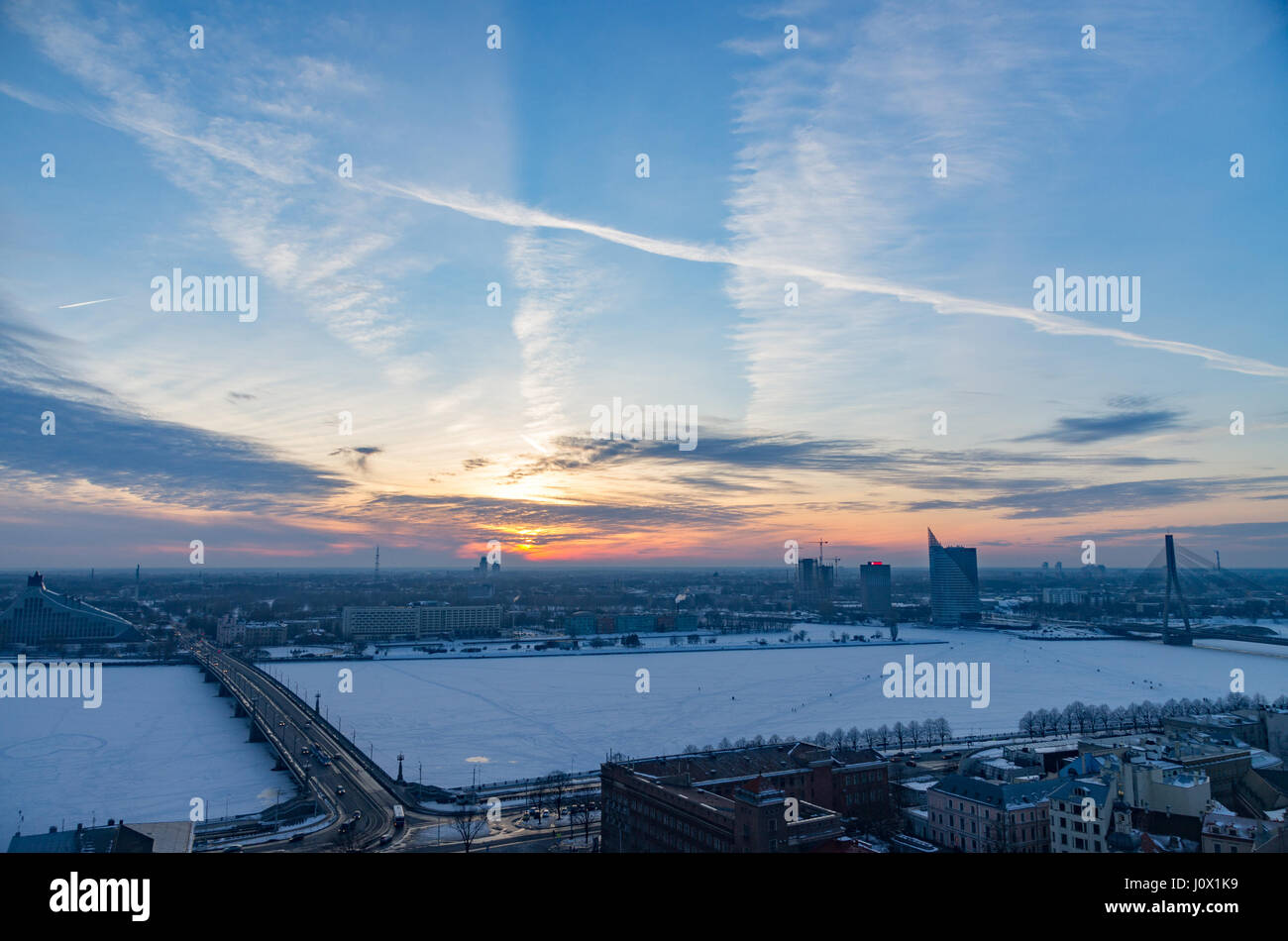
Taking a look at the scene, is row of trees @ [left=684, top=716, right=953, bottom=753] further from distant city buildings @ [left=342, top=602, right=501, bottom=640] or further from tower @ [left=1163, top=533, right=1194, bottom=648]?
distant city buildings @ [left=342, top=602, right=501, bottom=640]

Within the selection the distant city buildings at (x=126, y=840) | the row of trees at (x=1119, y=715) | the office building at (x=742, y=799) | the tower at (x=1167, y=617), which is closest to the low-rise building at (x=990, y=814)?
the office building at (x=742, y=799)

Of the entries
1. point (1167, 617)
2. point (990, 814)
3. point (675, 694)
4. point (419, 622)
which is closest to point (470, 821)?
point (990, 814)

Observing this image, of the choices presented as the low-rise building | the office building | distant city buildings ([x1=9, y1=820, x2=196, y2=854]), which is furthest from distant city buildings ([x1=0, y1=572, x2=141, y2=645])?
the low-rise building

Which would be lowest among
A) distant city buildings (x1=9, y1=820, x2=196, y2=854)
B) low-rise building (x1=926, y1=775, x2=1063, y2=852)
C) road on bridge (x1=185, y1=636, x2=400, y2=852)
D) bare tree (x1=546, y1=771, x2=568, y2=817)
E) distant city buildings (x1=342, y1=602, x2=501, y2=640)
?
distant city buildings (x1=342, y1=602, x2=501, y2=640)

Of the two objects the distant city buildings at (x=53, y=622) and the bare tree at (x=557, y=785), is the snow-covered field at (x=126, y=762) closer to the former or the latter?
the bare tree at (x=557, y=785)

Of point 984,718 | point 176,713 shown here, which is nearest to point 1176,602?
point 984,718
